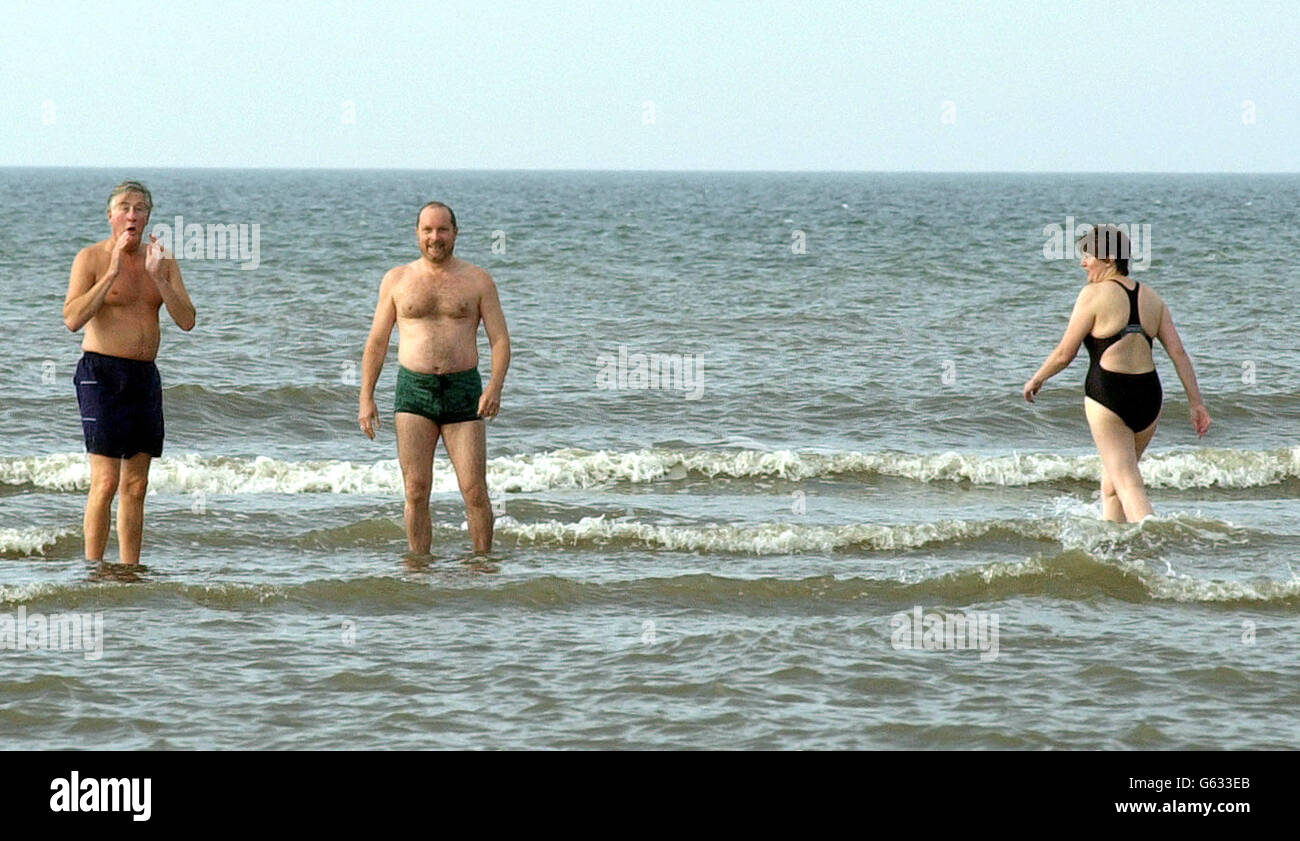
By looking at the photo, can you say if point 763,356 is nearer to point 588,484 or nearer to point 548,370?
point 548,370

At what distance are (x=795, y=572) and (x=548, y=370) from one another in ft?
28.0

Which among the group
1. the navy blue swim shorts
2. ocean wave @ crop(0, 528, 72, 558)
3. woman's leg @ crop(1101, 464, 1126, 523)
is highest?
the navy blue swim shorts

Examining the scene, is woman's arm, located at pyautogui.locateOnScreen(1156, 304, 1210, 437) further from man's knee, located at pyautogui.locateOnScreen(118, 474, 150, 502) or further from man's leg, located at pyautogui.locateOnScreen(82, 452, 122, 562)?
man's leg, located at pyautogui.locateOnScreen(82, 452, 122, 562)

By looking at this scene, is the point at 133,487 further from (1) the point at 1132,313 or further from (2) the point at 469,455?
(1) the point at 1132,313

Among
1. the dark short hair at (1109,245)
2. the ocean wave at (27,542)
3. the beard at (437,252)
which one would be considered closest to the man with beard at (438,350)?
the beard at (437,252)

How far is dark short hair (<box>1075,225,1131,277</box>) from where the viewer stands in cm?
764

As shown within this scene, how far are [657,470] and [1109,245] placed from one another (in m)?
4.53

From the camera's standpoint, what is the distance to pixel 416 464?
26.0 ft

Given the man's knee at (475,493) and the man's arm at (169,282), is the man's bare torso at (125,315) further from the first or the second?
the man's knee at (475,493)

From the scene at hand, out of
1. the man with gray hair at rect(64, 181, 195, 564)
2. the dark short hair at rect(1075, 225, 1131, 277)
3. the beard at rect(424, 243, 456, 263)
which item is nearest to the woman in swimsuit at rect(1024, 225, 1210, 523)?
the dark short hair at rect(1075, 225, 1131, 277)

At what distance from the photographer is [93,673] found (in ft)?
19.8

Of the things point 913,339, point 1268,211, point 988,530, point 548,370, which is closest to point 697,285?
point 913,339

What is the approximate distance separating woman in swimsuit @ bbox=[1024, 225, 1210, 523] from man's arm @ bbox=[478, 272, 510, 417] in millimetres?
2680

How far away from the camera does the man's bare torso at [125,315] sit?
7293 mm
